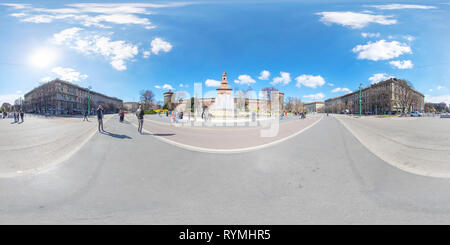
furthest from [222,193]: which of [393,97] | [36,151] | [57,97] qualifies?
[393,97]

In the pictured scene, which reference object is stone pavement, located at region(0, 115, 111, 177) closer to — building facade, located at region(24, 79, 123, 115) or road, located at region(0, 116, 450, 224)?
road, located at region(0, 116, 450, 224)

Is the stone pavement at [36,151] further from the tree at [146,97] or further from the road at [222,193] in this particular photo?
the tree at [146,97]

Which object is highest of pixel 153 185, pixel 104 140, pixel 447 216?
pixel 104 140

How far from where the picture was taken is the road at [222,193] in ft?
7.27

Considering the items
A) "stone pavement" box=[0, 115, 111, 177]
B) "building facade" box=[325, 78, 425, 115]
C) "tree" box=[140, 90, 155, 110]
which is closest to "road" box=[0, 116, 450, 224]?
"stone pavement" box=[0, 115, 111, 177]

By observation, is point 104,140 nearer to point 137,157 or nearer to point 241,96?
point 137,157

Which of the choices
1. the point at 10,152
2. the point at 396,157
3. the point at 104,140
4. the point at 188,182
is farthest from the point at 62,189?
the point at 396,157

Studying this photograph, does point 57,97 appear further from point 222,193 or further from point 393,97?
point 393,97

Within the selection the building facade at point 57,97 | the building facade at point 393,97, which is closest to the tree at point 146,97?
the building facade at point 57,97

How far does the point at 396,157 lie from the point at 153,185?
5.96m

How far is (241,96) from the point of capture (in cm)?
5641

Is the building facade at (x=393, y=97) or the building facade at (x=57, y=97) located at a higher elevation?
the building facade at (x=393, y=97)

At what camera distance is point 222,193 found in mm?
2641

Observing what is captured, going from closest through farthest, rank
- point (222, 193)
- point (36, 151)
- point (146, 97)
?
point (222, 193), point (36, 151), point (146, 97)
